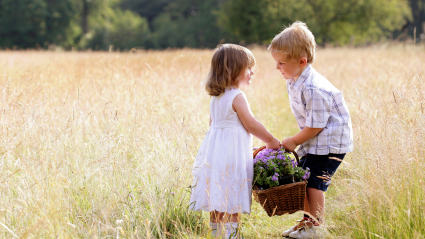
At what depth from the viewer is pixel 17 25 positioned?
117 ft

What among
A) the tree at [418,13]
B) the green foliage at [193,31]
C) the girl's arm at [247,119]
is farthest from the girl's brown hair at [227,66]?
the tree at [418,13]

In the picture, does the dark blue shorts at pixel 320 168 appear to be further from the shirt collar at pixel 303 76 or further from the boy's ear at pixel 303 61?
the boy's ear at pixel 303 61

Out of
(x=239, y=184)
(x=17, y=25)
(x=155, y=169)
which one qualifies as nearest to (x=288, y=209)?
(x=239, y=184)

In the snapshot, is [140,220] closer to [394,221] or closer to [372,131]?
[394,221]

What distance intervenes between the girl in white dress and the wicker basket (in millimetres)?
124

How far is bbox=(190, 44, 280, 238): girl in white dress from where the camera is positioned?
2.43 m

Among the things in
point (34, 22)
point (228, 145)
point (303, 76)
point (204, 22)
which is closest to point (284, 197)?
point (228, 145)

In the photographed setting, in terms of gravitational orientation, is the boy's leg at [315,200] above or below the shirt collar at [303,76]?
below

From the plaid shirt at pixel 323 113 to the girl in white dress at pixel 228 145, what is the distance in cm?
29

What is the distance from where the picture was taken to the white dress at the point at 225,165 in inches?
95.1

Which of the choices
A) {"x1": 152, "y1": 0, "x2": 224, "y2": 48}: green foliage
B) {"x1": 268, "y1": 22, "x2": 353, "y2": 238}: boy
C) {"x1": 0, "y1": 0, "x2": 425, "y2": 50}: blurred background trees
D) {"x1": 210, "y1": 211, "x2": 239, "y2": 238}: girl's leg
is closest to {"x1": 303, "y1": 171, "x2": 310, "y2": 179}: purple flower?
{"x1": 268, "y1": 22, "x2": 353, "y2": 238}: boy

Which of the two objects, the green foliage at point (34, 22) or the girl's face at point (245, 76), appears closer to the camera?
the girl's face at point (245, 76)

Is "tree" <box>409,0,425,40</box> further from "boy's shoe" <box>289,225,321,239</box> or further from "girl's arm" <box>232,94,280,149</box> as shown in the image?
"girl's arm" <box>232,94,280,149</box>

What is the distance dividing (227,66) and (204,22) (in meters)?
38.0
